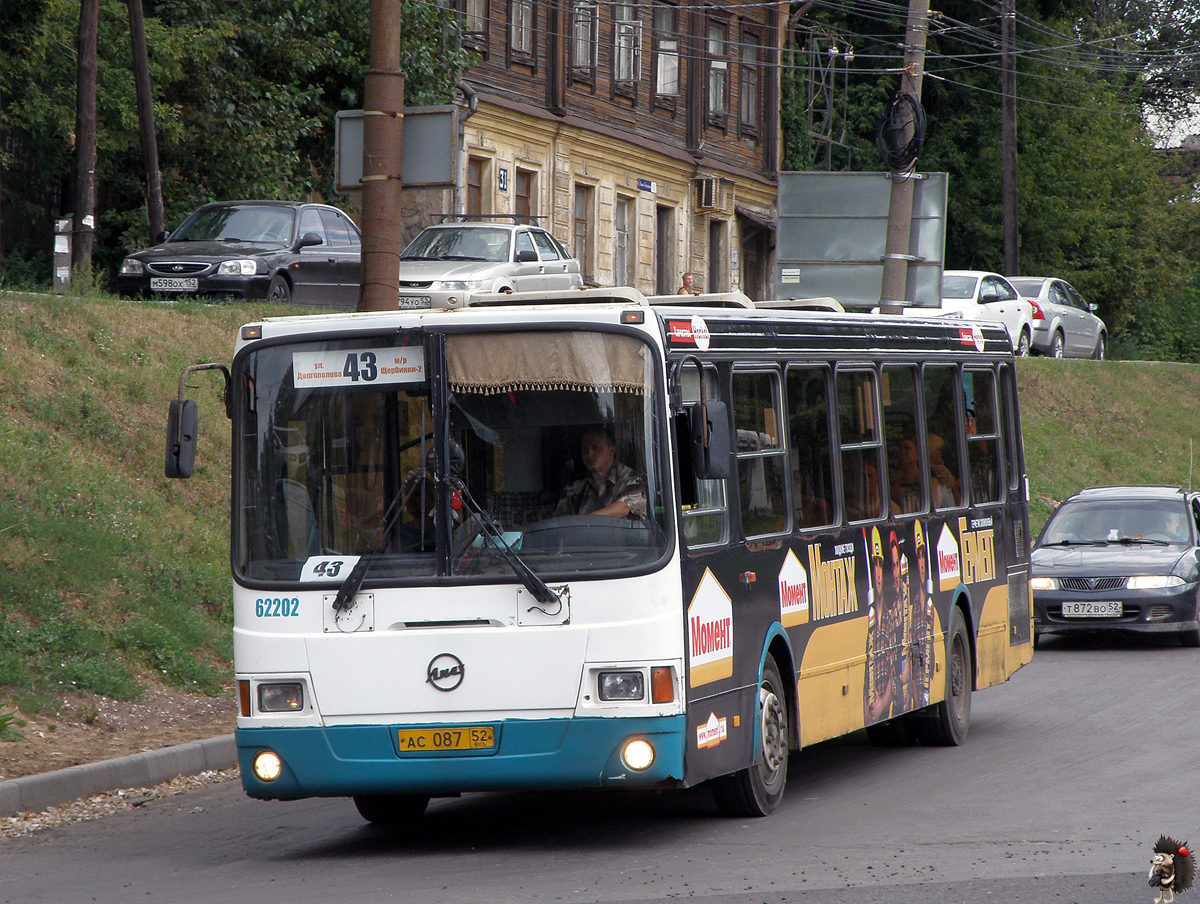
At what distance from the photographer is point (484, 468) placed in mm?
8086

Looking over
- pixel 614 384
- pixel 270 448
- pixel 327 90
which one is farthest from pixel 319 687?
pixel 327 90

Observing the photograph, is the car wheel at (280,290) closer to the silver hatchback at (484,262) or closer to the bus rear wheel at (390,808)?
the silver hatchback at (484,262)

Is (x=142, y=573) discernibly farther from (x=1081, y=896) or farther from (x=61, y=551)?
(x=1081, y=896)

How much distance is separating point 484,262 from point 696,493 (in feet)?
57.2

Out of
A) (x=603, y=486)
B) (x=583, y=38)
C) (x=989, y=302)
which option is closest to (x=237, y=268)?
(x=603, y=486)

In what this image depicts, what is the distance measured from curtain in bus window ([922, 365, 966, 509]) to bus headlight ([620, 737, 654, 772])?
440 centimetres

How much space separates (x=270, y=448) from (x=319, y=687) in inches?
43.4

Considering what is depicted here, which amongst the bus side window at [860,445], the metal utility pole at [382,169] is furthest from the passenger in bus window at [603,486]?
the metal utility pole at [382,169]

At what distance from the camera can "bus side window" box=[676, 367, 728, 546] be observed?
8.22 meters

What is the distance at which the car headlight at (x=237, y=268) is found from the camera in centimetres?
2195

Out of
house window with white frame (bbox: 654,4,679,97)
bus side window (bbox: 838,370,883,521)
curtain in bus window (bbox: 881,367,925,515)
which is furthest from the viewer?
house window with white frame (bbox: 654,4,679,97)

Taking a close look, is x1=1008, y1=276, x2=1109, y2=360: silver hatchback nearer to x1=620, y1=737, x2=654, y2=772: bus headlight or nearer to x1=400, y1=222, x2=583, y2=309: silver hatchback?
x1=400, y1=222, x2=583, y2=309: silver hatchback

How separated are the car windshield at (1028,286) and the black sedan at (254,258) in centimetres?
1627

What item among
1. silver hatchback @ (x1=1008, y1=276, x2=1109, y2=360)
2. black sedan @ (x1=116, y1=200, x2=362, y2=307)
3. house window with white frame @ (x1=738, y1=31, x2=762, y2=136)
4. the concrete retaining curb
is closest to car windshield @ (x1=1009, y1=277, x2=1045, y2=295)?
silver hatchback @ (x1=1008, y1=276, x2=1109, y2=360)
